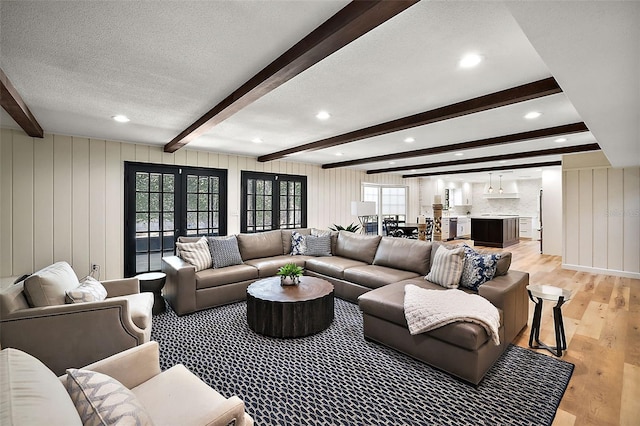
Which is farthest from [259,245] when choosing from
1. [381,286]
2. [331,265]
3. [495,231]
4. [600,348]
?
[495,231]

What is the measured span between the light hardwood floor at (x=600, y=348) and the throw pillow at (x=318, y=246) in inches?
116

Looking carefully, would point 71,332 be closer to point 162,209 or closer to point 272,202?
point 162,209

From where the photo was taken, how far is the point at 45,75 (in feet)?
7.55

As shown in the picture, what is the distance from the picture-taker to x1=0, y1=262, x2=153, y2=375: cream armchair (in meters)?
2.04

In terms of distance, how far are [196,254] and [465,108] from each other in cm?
384

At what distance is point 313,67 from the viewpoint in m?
2.23

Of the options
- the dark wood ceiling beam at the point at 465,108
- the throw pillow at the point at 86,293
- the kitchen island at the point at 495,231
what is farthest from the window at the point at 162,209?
the kitchen island at the point at 495,231

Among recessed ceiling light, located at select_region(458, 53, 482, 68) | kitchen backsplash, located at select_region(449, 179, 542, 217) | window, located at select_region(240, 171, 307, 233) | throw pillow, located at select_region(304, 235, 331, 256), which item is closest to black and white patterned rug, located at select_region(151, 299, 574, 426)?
throw pillow, located at select_region(304, 235, 331, 256)

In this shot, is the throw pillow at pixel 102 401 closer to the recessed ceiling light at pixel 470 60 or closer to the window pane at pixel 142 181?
the recessed ceiling light at pixel 470 60

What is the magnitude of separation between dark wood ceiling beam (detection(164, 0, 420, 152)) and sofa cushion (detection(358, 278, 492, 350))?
2.16 meters

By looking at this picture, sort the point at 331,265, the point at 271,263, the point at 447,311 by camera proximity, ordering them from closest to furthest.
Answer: the point at 447,311 → the point at 331,265 → the point at 271,263

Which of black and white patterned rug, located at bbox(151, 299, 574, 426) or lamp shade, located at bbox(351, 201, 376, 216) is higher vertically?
lamp shade, located at bbox(351, 201, 376, 216)

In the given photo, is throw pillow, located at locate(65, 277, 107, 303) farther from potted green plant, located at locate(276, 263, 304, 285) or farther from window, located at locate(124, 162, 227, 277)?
window, located at locate(124, 162, 227, 277)

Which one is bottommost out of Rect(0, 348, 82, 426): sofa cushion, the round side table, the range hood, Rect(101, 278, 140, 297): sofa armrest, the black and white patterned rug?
the black and white patterned rug
